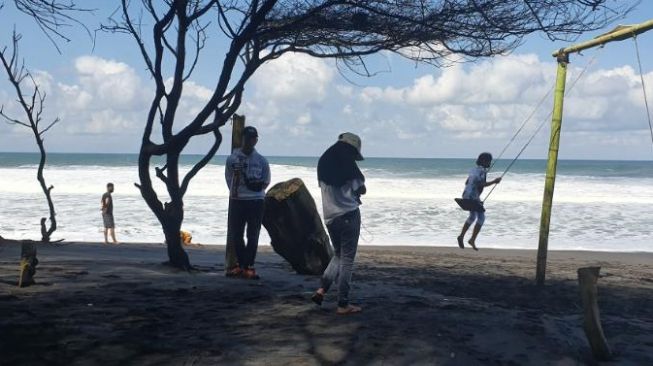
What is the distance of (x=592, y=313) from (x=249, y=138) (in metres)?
4.14

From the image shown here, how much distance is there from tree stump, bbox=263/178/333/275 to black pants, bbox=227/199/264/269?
354mm

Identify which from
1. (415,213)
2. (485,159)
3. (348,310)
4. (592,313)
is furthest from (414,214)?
(592,313)

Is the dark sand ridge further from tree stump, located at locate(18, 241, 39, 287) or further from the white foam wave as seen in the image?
the white foam wave

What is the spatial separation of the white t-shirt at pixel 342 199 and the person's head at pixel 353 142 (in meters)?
0.24

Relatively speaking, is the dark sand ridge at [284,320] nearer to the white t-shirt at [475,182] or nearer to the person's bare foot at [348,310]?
the person's bare foot at [348,310]

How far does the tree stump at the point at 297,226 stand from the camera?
8.34 m

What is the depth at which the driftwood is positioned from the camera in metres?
5.24

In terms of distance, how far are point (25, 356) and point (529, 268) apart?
9092mm

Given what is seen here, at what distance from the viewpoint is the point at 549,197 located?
8.27 meters

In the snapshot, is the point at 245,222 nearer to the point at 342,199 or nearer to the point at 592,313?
the point at 342,199

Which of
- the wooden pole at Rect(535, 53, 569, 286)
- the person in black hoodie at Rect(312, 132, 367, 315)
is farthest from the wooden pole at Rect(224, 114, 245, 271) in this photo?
the wooden pole at Rect(535, 53, 569, 286)

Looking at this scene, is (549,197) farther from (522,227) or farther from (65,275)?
(522,227)

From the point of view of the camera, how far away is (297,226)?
8.42 m

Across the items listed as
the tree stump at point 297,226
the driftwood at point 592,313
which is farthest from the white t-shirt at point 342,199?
the tree stump at point 297,226
